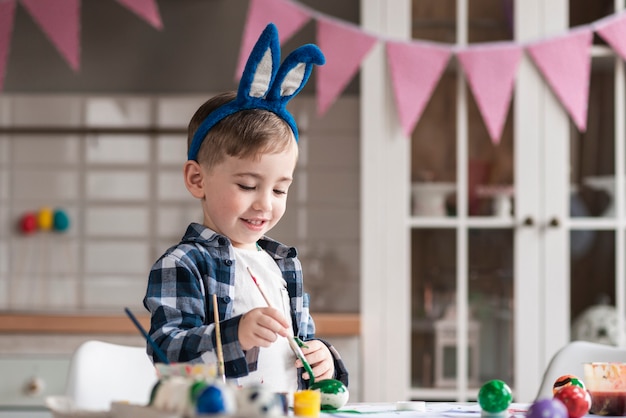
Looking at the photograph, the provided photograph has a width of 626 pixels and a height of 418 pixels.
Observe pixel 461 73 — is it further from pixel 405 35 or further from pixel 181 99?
pixel 181 99

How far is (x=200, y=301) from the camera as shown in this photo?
1095mm

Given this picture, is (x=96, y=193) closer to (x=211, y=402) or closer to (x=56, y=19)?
(x=56, y=19)

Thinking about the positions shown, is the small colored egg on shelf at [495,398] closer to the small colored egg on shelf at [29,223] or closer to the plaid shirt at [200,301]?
the plaid shirt at [200,301]

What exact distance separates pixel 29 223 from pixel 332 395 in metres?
2.28

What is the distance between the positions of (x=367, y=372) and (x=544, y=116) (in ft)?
3.00

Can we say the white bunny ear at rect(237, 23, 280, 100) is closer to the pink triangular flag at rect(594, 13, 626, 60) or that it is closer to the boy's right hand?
the boy's right hand

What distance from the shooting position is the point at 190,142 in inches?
47.1

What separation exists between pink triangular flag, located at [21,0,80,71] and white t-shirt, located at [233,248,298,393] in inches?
72.2

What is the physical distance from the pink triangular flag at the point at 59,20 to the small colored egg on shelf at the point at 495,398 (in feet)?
7.18

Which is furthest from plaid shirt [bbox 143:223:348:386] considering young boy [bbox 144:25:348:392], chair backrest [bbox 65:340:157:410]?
chair backrest [bbox 65:340:157:410]

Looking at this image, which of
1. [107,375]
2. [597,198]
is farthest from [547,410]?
[597,198]

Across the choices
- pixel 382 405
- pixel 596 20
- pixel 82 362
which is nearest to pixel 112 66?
pixel 596 20

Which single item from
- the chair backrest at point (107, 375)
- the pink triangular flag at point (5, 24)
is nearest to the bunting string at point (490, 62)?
the pink triangular flag at point (5, 24)

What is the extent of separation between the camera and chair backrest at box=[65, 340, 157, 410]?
128cm
